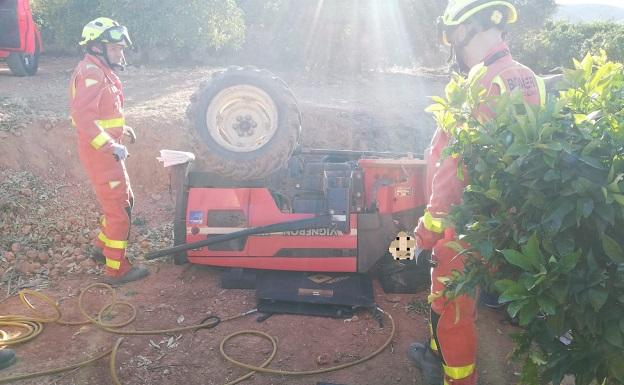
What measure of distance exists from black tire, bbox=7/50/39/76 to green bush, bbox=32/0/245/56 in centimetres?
237

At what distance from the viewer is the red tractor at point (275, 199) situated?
4.51 metres

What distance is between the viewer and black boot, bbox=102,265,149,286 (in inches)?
197

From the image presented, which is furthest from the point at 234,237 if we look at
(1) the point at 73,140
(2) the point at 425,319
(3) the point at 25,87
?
(3) the point at 25,87

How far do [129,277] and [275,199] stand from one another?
1605 millimetres

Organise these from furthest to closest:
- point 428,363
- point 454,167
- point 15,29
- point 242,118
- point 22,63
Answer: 1. point 22,63
2. point 15,29
3. point 242,118
4. point 428,363
5. point 454,167

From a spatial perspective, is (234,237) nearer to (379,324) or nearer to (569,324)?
(379,324)

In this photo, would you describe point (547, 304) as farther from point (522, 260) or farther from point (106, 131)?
point (106, 131)

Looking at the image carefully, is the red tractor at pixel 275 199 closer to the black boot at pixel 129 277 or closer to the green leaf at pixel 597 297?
the black boot at pixel 129 277

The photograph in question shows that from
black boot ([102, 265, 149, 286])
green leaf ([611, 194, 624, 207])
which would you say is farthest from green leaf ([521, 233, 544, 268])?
black boot ([102, 265, 149, 286])

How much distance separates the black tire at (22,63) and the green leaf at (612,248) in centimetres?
1180

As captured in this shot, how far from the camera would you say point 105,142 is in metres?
4.71

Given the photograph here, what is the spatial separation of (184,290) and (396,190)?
2.08m

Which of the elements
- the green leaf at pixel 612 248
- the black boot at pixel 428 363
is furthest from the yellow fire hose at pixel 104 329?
the green leaf at pixel 612 248

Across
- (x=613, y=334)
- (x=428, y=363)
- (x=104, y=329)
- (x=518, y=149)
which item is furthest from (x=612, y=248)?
(x=104, y=329)
